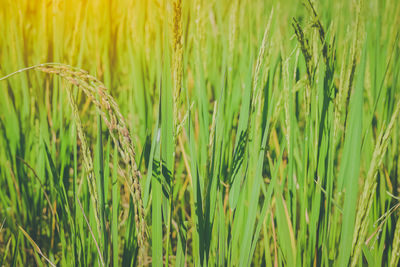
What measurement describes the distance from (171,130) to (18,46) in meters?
0.77

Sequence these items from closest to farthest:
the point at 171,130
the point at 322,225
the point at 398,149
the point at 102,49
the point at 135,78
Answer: the point at 171,130 → the point at 322,225 → the point at 398,149 → the point at 135,78 → the point at 102,49

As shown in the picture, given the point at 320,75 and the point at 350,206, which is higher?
the point at 320,75

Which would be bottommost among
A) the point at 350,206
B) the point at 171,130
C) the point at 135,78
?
the point at 350,206

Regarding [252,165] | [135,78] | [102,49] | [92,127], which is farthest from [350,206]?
[102,49]

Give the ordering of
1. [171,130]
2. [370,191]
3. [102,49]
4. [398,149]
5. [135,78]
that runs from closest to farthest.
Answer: [370,191] → [171,130] → [398,149] → [135,78] → [102,49]

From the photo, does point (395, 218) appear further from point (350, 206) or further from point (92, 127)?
point (92, 127)

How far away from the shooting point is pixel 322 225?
750 millimetres

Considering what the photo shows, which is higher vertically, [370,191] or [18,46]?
[18,46]

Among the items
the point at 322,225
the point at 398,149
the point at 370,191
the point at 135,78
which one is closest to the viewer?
the point at 370,191

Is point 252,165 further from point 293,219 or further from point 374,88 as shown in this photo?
point 374,88

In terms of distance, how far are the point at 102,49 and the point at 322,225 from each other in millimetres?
1256

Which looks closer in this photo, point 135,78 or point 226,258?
point 226,258

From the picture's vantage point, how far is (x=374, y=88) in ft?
3.49

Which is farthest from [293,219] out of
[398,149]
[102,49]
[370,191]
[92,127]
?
[102,49]
